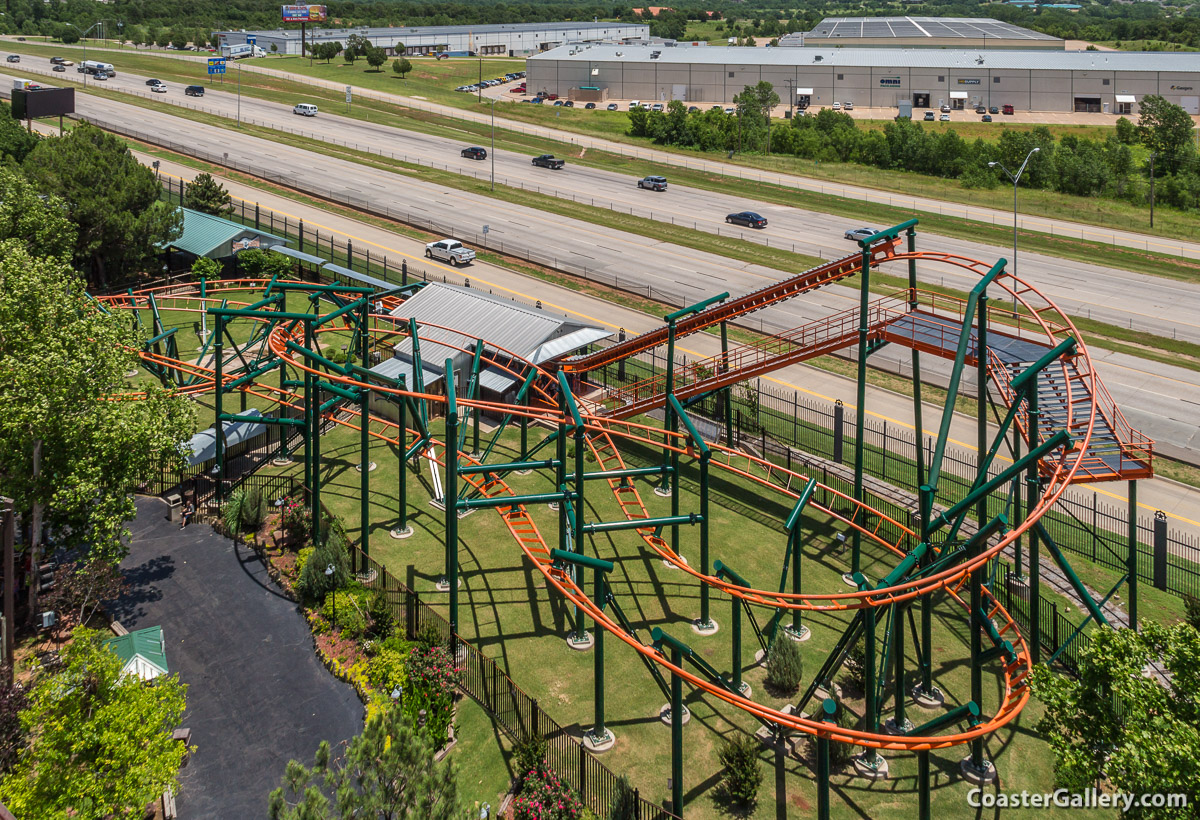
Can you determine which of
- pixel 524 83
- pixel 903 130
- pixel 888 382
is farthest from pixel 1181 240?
pixel 524 83

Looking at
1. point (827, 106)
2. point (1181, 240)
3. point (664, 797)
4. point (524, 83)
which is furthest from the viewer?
point (524, 83)

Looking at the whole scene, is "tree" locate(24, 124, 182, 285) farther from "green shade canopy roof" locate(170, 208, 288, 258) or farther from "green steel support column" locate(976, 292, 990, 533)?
"green steel support column" locate(976, 292, 990, 533)

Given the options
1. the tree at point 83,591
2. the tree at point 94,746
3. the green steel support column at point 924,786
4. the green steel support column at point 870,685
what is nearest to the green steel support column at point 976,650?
the green steel support column at point 870,685

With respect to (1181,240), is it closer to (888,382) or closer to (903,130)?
(903,130)

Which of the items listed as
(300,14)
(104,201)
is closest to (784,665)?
(104,201)

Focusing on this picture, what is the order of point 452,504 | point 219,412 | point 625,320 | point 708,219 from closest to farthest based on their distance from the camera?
point 452,504
point 219,412
point 625,320
point 708,219

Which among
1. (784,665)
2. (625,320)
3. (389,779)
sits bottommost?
(784,665)

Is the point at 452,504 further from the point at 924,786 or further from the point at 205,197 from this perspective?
the point at 205,197
